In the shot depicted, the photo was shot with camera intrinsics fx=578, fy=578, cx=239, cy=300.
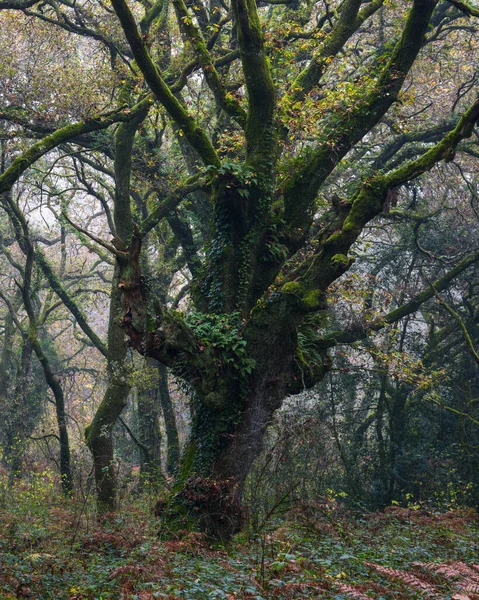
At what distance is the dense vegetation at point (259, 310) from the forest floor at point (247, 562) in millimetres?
41

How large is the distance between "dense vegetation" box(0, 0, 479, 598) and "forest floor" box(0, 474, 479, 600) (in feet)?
0.13

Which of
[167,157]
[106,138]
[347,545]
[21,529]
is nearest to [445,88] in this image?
[167,157]

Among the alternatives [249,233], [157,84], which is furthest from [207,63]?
[249,233]

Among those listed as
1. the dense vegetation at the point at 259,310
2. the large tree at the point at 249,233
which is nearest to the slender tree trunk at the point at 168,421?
the dense vegetation at the point at 259,310

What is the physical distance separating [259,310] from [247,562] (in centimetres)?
404

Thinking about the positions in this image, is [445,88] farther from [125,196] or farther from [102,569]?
[102,569]

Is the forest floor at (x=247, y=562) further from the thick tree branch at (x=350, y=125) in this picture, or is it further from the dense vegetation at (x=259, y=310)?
the thick tree branch at (x=350, y=125)

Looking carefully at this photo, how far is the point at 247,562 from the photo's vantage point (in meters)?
6.44

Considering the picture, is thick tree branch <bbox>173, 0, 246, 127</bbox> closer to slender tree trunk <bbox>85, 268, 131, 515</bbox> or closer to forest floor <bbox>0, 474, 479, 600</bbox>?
slender tree trunk <bbox>85, 268, 131, 515</bbox>

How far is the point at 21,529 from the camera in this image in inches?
330

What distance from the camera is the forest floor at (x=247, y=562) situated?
4.96 m

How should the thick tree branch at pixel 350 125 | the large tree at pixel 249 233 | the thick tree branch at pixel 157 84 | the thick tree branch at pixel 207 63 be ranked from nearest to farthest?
the large tree at pixel 249 233
the thick tree branch at pixel 157 84
the thick tree branch at pixel 350 125
the thick tree branch at pixel 207 63

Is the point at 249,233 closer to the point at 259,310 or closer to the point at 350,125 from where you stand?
the point at 259,310

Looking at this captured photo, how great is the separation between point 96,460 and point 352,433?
9.40 metres
